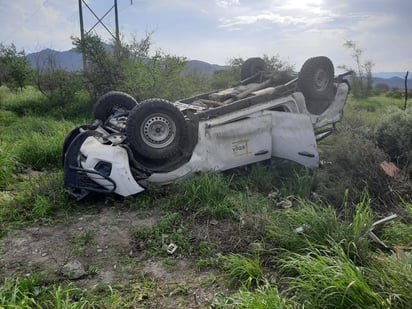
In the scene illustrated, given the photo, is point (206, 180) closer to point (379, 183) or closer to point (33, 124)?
point (379, 183)

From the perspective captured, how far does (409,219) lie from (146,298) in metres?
2.64

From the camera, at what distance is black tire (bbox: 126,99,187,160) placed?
4273mm

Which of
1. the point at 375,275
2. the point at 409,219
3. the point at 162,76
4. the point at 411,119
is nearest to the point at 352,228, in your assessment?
the point at 375,275

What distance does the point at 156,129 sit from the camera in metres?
4.42

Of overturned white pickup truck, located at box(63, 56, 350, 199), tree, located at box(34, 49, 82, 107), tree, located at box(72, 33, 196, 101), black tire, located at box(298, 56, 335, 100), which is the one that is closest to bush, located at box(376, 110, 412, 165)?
overturned white pickup truck, located at box(63, 56, 350, 199)

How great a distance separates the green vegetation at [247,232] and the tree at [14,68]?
9915 mm

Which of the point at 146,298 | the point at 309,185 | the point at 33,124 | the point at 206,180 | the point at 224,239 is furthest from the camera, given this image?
the point at 33,124

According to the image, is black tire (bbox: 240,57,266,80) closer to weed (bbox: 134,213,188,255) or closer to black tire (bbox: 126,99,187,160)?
black tire (bbox: 126,99,187,160)

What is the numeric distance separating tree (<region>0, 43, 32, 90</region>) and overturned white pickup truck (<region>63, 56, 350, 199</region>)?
1088 centimetres

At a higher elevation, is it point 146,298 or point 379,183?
point 379,183

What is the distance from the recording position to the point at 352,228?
290 cm

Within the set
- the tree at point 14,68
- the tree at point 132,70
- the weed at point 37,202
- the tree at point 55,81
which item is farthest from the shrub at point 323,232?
the tree at point 14,68

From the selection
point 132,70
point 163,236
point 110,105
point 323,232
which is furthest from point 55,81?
point 323,232

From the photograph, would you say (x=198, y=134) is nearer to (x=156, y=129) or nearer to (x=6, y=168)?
(x=156, y=129)
